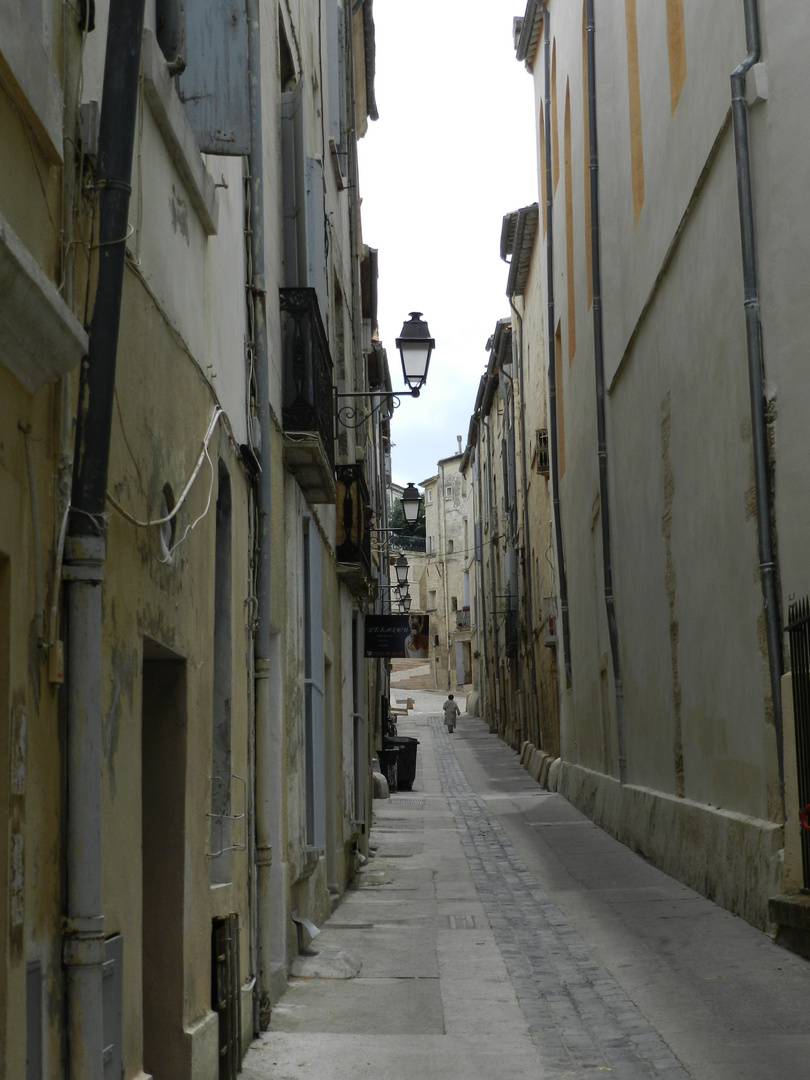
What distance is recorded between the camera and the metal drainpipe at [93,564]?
337 cm

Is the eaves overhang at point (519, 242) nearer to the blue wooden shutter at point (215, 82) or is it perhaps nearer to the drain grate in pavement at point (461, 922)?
the drain grate in pavement at point (461, 922)

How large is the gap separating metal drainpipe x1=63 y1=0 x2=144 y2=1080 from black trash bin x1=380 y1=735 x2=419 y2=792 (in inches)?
898

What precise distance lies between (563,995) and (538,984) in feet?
1.16

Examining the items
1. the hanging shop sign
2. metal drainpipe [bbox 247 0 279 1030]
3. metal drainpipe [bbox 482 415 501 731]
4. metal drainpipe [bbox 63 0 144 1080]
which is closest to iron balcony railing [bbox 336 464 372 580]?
the hanging shop sign

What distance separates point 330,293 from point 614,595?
19.3 ft

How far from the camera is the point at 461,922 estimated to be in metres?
10.4

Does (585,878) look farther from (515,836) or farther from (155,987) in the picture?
(155,987)

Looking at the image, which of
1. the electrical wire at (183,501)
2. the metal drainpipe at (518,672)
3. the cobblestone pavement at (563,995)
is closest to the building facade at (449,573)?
the metal drainpipe at (518,672)

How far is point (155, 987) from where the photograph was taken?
5.07m

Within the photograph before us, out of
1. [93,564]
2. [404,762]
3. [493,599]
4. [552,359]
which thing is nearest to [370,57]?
[552,359]

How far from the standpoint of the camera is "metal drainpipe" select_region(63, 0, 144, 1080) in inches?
133

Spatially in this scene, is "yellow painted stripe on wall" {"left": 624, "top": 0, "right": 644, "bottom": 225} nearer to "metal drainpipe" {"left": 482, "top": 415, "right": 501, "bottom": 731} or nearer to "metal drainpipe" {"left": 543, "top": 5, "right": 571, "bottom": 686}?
"metal drainpipe" {"left": 543, "top": 5, "right": 571, "bottom": 686}

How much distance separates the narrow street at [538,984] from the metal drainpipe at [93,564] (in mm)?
2757

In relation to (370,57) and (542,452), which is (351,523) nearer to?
(370,57)
